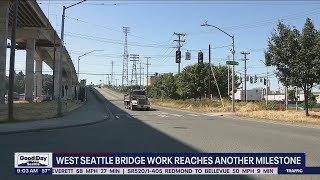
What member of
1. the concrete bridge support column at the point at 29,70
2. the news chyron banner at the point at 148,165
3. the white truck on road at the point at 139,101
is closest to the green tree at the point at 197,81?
the concrete bridge support column at the point at 29,70

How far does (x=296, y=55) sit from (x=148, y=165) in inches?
1003

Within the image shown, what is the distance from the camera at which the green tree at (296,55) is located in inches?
1266

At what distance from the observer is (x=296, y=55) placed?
32.9m

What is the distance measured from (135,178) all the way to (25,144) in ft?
25.9

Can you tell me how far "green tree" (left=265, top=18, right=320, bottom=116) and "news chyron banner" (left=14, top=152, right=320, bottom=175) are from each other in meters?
22.8

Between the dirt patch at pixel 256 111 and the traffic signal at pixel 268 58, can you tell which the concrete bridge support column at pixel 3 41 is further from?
the traffic signal at pixel 268 58

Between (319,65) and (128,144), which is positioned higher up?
(319,65)

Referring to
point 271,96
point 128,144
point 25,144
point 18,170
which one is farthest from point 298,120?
point 271,96

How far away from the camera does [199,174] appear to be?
9844 millimetres

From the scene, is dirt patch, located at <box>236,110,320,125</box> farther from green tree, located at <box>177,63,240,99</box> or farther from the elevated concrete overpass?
green tree, located at <box>177,63,240,99</box>

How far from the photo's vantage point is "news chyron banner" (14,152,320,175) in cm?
960

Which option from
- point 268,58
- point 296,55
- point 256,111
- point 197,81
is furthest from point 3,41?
point 197,81

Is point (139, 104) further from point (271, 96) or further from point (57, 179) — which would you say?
point (271, 96)

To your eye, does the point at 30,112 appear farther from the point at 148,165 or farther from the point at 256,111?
the point at 148,165
